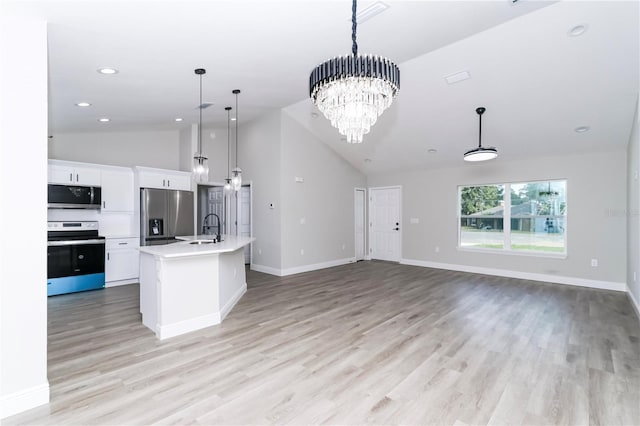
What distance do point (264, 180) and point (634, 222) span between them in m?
6.19

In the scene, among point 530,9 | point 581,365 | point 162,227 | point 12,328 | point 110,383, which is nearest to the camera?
point 12,328

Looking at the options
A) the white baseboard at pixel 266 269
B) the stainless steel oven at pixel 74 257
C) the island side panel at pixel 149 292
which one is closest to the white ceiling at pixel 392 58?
the stainless steel oven at pixel 74 257

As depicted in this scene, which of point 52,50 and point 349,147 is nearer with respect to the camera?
point 52,50

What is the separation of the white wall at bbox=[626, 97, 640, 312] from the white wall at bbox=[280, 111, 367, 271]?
5201 mm

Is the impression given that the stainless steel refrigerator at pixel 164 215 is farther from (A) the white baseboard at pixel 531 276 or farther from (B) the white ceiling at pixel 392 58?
(A) the white baseboard at pixel 531 276

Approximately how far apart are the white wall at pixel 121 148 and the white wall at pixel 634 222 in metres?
7.97

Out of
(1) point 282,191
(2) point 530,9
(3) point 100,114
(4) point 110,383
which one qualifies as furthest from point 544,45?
(3) point 100,114

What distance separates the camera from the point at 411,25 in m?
3.09

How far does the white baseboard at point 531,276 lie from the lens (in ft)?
17.6

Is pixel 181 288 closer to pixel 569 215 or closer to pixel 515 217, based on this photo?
pixel 515 217

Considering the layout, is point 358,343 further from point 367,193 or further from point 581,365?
point 367,193

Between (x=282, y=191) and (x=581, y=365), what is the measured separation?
16.8 feet

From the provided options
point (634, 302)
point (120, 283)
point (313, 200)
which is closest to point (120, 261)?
point (120, 283)

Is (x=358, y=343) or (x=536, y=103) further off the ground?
(x=536, y=103)
